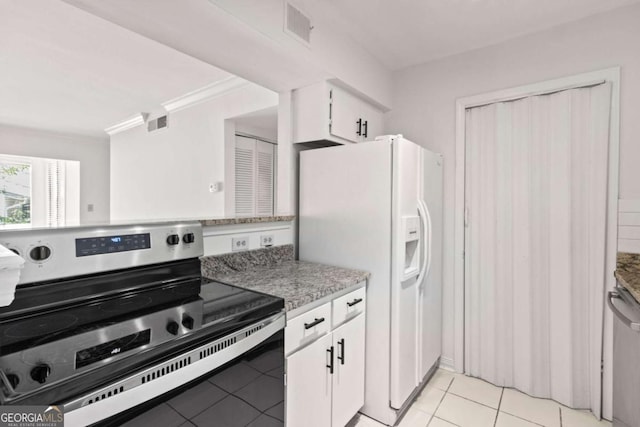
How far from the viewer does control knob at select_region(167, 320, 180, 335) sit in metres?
0.87

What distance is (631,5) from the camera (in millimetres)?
1826

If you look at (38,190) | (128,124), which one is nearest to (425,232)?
(128,124)

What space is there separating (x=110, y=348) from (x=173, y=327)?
0.17 meters

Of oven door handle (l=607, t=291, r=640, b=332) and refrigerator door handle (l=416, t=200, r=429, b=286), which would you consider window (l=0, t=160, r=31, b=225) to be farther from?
oven door handle (l=607, t=291, r=640, b=332)

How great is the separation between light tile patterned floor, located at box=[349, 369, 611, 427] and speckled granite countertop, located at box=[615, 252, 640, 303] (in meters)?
0.95

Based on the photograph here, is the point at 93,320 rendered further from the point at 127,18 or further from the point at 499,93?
the point at 499,93

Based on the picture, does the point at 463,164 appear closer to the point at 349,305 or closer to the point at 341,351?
the point at 349,305

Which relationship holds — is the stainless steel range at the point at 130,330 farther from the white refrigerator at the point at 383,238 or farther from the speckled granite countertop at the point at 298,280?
the white refrigerator at the point at 383,238

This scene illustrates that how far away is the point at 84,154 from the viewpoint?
5.01 meters

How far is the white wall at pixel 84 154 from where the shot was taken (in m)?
4.44

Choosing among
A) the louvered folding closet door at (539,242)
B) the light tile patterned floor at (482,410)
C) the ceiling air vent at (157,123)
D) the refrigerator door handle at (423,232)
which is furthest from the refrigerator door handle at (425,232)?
the ceiling air vent at (157,123)

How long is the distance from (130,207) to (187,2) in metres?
4.22

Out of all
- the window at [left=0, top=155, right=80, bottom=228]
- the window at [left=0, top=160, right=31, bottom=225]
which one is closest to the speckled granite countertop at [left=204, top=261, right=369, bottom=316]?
the window at [left=0, top=155, right=80, bottom=228]

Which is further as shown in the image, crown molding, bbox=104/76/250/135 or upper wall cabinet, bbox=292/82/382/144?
crown molding, bbox=104/76/250/135
